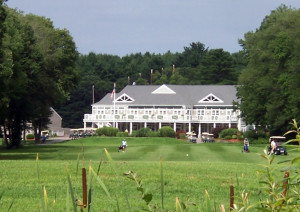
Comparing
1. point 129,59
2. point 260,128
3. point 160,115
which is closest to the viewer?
point 260,128

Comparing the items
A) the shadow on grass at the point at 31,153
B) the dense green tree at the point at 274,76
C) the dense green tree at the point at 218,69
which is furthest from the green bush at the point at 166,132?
the shadow on grass at the point at 31,153

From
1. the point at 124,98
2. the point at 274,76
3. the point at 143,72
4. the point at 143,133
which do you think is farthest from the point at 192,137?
the point at 143,72

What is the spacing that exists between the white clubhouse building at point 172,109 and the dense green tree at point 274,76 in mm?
25463

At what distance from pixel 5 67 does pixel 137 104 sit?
216 ft

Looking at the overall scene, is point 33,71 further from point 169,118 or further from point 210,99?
point 210,99

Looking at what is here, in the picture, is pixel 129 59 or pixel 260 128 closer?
pixel 260 128

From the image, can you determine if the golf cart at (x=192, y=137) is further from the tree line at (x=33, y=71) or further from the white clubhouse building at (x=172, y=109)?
the tree line at (x=33, y=71)

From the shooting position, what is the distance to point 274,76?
66750 mm

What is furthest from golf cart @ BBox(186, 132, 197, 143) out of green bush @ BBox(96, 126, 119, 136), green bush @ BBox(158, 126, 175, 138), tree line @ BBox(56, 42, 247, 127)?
tree line @ BBox(56, 42, 247, 127)

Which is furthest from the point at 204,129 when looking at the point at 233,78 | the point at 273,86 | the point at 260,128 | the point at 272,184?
the point at 272,184

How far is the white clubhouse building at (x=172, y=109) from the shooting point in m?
98.7

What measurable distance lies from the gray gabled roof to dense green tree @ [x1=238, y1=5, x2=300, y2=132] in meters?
27.9

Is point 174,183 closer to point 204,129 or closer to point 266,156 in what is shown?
point 266,156

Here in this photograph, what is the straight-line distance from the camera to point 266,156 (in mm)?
3426
